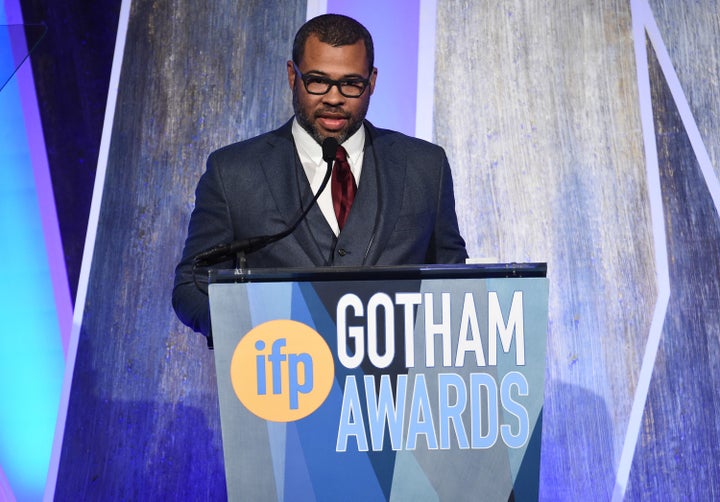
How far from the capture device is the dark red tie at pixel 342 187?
1844 millimetres

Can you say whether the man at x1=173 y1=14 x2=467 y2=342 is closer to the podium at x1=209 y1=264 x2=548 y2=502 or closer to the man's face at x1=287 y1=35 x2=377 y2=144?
the man's face at x1=287 y1=35 x2=377 y2=144

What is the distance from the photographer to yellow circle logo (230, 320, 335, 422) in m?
1.25

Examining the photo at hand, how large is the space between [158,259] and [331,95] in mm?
1071

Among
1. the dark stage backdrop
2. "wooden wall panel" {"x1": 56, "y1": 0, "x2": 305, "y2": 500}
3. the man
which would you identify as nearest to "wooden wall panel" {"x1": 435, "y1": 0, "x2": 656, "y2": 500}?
"wooden wall panel" {"x1": 56, "y1": 0, "x2": 305, "y2": 500}

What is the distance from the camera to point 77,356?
2645 millimetres

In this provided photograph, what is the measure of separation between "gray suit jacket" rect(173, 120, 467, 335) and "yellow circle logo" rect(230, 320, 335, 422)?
492 millimetres

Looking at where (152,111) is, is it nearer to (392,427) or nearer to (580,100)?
(580,100)

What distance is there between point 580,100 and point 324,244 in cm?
126

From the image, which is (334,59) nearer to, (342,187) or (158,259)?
(342,187)

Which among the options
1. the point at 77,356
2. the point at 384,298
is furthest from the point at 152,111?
the point at 384,298

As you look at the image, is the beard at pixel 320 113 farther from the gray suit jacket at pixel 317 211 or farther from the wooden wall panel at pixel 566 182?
the wooden wall panel at pixel 566 182

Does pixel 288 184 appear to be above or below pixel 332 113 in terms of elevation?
below

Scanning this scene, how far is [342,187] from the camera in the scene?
186 cm

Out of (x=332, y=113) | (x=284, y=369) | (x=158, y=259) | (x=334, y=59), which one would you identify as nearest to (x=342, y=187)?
(x=332, y=113)
